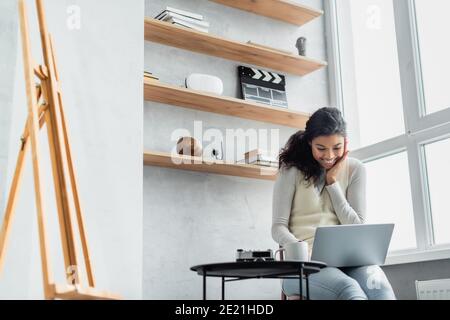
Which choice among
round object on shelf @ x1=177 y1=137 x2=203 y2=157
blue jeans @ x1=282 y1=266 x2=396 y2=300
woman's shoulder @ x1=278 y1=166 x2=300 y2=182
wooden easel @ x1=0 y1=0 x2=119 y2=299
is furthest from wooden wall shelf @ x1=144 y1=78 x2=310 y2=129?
blue jeans @ x1=282 y1=266 x2=396 y2=300

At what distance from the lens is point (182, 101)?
3.15 m

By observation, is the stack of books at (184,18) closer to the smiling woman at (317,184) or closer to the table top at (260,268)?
the smiling woman at (317,184)

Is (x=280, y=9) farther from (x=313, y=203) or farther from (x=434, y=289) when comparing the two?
(x=434, y=289)

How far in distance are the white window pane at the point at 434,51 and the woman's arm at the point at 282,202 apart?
901mm

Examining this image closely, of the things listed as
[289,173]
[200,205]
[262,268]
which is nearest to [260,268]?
[262,268]

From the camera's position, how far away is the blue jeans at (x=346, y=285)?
2324 mm

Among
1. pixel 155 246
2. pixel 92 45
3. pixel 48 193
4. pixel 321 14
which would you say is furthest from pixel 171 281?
pixel 321 14

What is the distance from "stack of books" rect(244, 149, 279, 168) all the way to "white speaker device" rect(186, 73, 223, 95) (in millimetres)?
380

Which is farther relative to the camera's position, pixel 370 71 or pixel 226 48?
pixel 370 71

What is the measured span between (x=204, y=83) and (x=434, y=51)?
126 cm

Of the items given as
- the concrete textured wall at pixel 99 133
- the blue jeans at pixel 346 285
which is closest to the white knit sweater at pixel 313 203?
the blue jeans at pixel 346 285

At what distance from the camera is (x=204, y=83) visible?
3150mm

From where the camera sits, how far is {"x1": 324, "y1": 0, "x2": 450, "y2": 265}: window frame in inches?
118

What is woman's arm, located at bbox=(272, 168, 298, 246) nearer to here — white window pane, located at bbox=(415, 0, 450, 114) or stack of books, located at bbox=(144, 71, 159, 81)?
stack of books, located at bbox=(144, 71, 159, 81)
